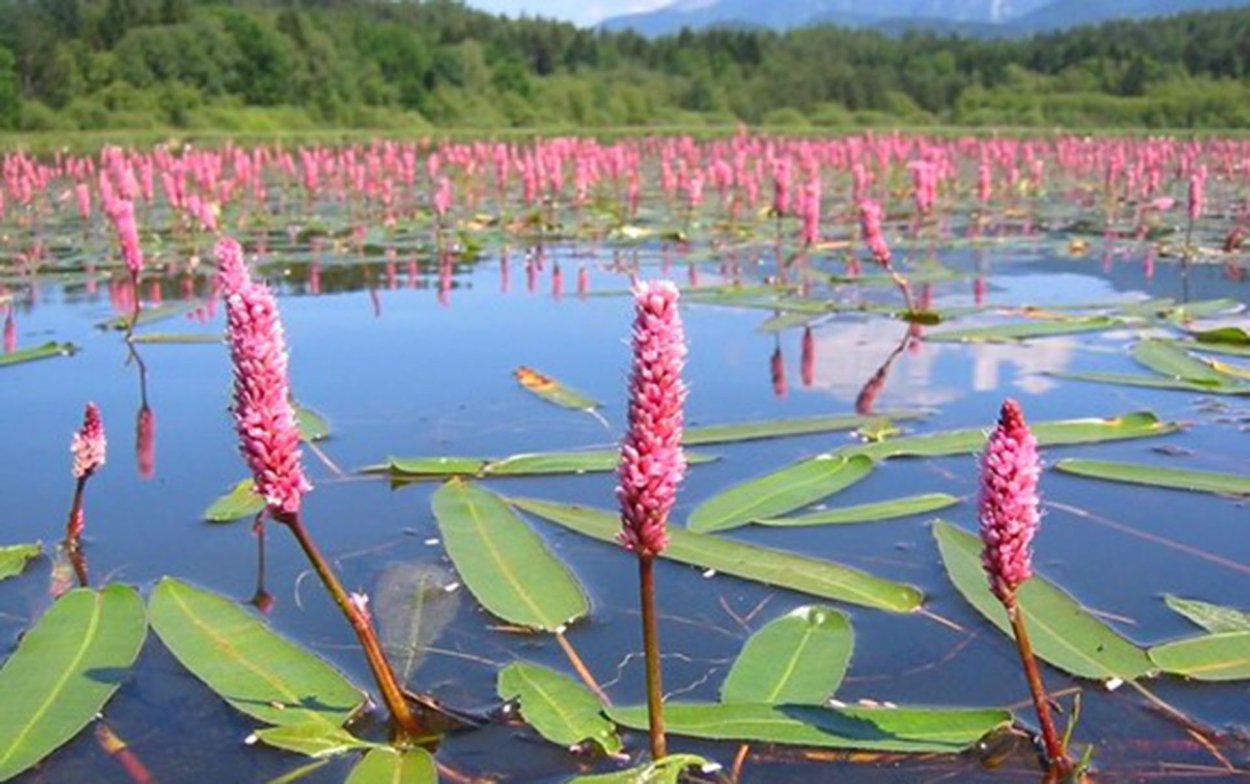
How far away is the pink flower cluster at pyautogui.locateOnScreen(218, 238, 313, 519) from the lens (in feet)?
5.39

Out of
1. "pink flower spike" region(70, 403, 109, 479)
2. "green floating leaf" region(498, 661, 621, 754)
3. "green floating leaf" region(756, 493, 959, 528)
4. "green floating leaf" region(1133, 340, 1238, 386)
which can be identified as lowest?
"green floating leaf" region(498, 661, 621, 754)

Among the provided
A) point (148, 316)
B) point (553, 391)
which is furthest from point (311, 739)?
point (148, 316)

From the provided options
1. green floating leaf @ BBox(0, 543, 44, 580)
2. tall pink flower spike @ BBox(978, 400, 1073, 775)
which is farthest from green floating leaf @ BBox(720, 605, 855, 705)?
green floating leaf @ BBox(0, 543, 44, 580)

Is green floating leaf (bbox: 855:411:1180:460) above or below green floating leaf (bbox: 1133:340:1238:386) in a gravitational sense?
below

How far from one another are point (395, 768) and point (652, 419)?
2.17 feet

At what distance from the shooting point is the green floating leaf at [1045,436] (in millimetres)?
3324

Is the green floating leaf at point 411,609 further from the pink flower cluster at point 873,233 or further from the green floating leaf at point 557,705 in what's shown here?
the pink flower cluster at point 873,233

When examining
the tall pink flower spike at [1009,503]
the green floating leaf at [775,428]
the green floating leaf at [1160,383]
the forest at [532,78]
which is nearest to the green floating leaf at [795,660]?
the tall pink flower spike at [1009,503]

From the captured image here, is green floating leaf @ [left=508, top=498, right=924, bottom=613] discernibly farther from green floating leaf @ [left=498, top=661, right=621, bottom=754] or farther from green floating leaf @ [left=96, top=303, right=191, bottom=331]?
green floating leaf @ [left=96, top=303, right=191, bottom=331]

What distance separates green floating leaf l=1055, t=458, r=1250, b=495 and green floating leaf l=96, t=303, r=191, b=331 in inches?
162

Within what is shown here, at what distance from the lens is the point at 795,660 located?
2.06 m

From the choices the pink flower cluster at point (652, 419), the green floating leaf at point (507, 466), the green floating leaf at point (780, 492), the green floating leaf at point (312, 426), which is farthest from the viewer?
the green floating leaf at point (312, 426)

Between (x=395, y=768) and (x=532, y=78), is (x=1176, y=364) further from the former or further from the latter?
(x=532, y=78)

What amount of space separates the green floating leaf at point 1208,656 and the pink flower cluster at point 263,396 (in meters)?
1.42
